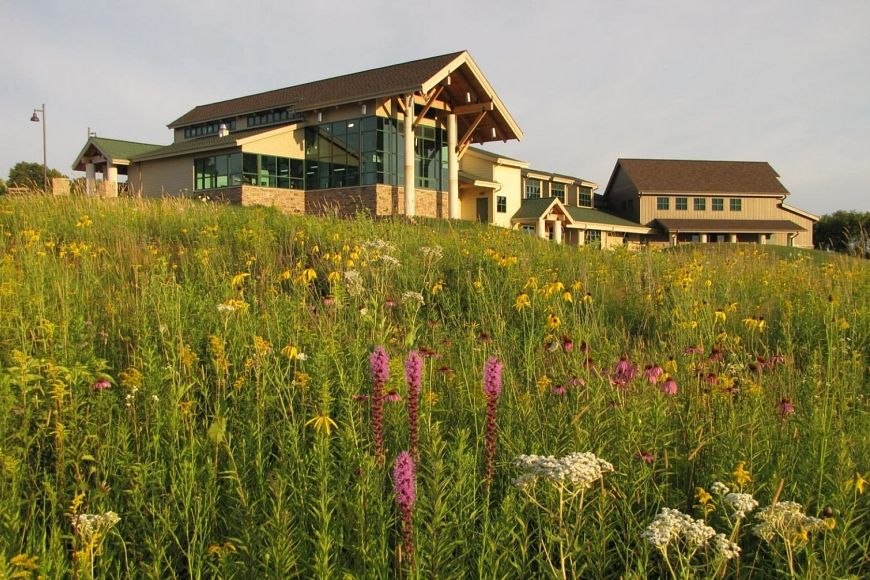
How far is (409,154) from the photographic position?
26016mm

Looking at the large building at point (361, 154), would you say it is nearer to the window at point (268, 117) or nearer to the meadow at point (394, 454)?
the window at point (268, 117)

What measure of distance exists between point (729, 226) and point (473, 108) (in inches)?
1152

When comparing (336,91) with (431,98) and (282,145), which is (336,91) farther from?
(431,98)

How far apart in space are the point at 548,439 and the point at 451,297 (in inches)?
161

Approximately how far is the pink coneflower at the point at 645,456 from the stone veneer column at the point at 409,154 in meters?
23.4

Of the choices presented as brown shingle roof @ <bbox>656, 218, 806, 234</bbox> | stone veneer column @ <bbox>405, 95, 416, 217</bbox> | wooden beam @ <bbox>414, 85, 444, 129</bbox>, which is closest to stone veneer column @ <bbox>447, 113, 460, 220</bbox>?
wooden beam @ <bbox>414, 85, 444, 129</bbox>

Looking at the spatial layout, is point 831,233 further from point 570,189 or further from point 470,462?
point 470,462

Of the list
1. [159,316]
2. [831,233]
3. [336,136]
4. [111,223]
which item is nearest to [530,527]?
[159,316]

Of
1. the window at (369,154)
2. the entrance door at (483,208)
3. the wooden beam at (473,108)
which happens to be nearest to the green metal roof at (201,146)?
the window at (369,154)

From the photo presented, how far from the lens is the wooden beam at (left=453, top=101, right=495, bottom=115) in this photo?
2797cm

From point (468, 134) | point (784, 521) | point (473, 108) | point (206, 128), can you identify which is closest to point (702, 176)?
point (468, 134)

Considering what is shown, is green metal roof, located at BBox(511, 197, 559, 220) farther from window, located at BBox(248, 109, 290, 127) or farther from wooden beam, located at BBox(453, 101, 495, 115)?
window, located at BBox(248, 109, 290, 127)

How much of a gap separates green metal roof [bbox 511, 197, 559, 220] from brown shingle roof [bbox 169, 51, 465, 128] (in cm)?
1115

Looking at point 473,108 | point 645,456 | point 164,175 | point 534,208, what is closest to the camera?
point 645,456
